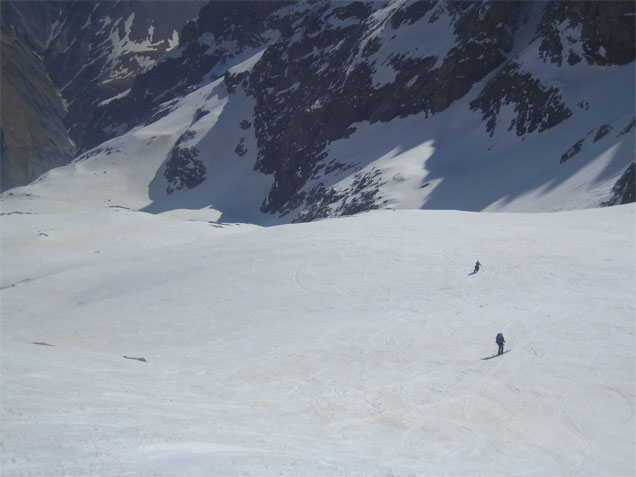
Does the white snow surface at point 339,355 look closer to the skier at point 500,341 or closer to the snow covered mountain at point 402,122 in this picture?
the skier at point 500,341

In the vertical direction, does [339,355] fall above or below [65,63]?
below

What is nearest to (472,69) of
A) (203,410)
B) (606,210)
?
(606,210)

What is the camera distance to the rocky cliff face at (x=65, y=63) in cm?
12975

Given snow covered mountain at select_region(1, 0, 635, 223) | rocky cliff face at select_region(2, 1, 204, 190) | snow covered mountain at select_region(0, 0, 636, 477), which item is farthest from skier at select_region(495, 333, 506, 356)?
rocky cliff face at select_region(2, 1, 204, 190)

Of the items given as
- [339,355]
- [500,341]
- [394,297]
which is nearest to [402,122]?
[394,297]

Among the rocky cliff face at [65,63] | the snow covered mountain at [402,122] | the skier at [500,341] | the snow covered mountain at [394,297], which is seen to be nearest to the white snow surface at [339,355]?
the snow covered mountain at [394,297]

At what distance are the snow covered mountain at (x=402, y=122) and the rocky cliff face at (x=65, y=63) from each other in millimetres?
26948

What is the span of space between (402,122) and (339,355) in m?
57.6

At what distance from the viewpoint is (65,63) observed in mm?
165375

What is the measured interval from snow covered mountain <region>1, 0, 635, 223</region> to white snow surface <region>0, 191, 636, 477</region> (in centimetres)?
1679

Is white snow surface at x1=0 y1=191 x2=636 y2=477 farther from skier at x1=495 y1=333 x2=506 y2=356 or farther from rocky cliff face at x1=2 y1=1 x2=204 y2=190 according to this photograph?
rocky cliff face at x1=2 y1=1 x2=204 y2=190

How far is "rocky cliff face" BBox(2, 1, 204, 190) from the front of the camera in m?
130

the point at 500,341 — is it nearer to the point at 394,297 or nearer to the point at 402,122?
the point at 394,297

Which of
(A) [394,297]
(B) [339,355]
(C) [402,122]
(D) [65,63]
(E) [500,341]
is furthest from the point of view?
(D) [65,63]
